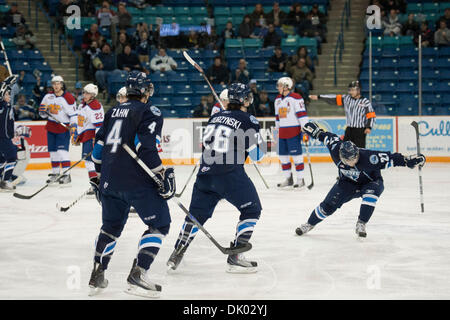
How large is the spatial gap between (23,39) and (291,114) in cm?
697

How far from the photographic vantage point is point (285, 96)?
9508 millimetres

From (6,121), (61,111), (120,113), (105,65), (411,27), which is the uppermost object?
(411,27)

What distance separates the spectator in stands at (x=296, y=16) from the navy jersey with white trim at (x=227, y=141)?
1078 cm

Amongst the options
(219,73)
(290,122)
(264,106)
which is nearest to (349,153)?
(290,122)

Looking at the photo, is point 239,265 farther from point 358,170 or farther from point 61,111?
point 61,111

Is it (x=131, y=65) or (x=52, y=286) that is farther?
(x=131, y=65)

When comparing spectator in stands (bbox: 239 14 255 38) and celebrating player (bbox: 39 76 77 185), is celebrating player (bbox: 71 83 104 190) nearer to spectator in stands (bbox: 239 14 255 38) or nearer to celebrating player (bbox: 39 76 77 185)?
celebrating player (bbox: 39 76 77 185)

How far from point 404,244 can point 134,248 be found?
2274 millimetres

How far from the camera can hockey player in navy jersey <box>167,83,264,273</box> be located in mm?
4770

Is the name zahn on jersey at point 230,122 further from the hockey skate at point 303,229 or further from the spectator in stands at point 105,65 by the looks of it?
the spectator in stands at point 105,65

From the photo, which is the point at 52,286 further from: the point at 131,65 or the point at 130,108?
the point at 131,65

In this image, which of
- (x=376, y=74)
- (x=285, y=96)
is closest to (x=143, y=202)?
(x=285, y=96)

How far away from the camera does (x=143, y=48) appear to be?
14.1 m

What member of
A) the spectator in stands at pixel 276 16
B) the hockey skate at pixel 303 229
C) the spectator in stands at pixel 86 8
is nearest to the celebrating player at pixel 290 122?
the hockey skate at pixel 303 229
